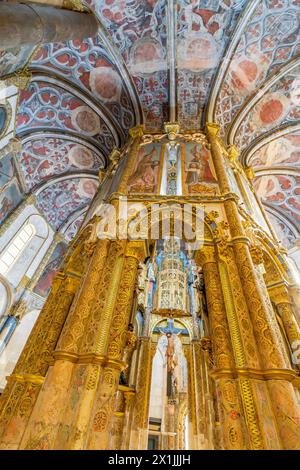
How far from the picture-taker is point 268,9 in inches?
320

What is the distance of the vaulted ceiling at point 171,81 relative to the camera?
27.6ft

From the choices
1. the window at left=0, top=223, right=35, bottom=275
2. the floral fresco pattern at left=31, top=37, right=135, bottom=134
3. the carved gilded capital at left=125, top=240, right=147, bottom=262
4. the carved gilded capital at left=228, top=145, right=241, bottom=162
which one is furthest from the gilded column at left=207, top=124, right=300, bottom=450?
the window at left=0, top=223, right=35, bottom=275

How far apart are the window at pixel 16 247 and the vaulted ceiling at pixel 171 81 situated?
1871mm

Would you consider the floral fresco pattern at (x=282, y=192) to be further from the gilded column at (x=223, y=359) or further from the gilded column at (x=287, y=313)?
the gilded column at (x=223, y=359)

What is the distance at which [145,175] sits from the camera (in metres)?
7.36

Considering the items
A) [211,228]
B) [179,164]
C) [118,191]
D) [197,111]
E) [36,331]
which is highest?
[197,111]

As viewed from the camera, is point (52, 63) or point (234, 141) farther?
point (234, 141)

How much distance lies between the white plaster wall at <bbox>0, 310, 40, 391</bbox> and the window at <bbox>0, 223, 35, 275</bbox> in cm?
241

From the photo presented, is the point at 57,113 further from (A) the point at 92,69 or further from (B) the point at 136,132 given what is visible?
(B) the point at 136,132

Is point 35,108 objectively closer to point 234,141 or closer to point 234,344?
point 234,141

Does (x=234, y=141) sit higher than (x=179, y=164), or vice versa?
(x=234, y=141)

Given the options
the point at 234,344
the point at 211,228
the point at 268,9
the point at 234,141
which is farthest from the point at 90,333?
the point at 268,9

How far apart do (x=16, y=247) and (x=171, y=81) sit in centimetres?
918

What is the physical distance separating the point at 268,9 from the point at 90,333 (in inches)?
426
